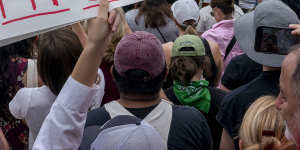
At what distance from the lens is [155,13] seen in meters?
4.48

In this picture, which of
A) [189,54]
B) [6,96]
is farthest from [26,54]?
[189,54]

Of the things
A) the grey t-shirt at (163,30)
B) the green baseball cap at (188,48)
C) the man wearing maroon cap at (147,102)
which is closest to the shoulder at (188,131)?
the man wearing maroon cap at (147,102)

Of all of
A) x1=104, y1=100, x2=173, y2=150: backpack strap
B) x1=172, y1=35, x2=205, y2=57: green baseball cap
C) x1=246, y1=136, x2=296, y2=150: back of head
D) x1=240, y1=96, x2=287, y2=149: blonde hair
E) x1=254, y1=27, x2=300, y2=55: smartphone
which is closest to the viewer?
x1=246, y1=136, x2=296, y2=150: back of head

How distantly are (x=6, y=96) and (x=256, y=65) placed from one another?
168cm

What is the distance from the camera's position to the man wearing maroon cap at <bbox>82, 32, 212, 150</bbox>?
1.95m

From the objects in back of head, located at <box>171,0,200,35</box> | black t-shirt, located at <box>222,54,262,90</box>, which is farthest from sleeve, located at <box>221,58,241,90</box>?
back of head, located at <box>171,0,200,35</box>

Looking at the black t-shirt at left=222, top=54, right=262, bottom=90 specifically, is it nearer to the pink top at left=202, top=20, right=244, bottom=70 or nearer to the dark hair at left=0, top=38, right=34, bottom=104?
the pink top at left=202, top=20, right=244, bottom=70

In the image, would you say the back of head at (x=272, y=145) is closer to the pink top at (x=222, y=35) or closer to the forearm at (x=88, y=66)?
the forearm at (x=88, y=66)

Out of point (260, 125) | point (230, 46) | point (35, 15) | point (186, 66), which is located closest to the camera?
point (35, 15)

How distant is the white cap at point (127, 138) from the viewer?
138cm

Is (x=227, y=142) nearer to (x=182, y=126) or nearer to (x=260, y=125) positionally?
(x=182, y=126)

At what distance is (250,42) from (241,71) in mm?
365

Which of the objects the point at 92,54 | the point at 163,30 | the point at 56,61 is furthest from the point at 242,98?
the point at 163,30

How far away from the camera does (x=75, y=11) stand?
1441 millimetres
